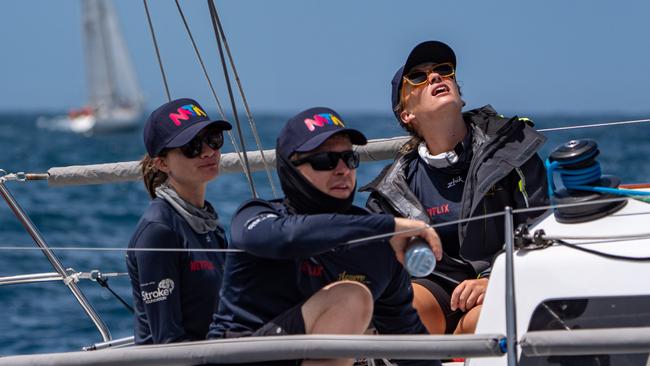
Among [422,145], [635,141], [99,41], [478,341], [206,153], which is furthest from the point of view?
[99,41]

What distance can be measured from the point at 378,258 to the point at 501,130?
86cm

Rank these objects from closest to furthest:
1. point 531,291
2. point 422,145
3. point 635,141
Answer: point 531,291 → point 422,145 → point 635,141

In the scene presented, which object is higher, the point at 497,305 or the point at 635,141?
the point at 497,305

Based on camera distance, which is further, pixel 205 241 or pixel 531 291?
pixel 205 241

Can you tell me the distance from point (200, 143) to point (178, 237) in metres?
0.26

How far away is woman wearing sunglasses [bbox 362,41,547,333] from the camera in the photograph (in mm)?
3117

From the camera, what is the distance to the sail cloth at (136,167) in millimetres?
3826

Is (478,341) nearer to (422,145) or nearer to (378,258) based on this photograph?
(378,258)

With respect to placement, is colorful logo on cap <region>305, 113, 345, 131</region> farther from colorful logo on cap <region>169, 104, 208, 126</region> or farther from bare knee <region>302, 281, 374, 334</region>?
colorful logo on cap <region>169, 104, 208, 126</region>

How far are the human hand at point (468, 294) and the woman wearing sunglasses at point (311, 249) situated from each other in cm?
51

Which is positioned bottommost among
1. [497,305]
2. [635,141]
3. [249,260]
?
[635,141]

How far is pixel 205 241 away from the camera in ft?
9.81

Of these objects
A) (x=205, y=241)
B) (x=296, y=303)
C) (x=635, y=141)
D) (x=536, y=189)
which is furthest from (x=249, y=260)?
(x=635, y=141)

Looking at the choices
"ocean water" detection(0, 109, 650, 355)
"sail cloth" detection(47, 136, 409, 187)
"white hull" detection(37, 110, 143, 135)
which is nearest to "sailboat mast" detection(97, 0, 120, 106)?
"white hull" detection(37, 110, 143, 135)
